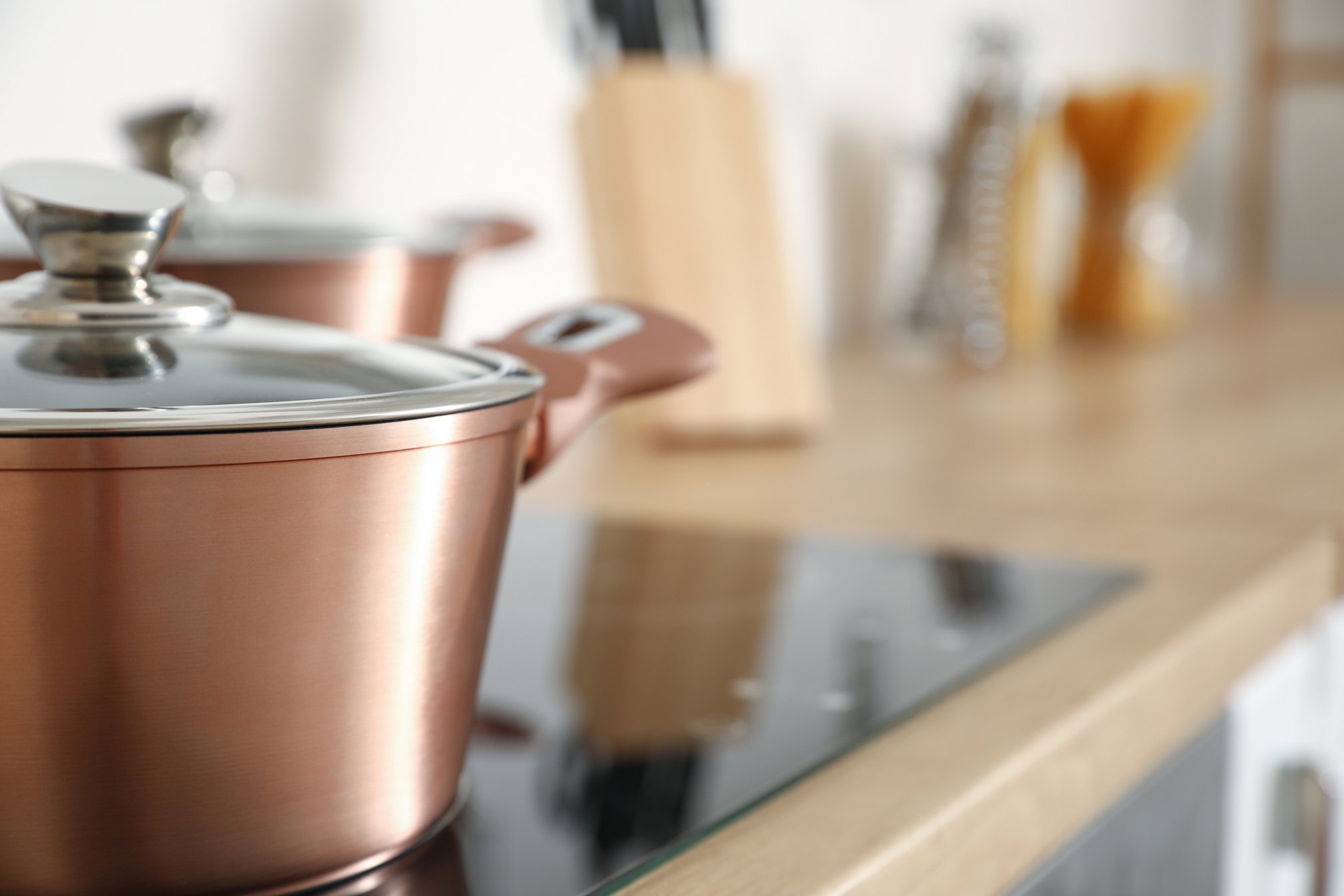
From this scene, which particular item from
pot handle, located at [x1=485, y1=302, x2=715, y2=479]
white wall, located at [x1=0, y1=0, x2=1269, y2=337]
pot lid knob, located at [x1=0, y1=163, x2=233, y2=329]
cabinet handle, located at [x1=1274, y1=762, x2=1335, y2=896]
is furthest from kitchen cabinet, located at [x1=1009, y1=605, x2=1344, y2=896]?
white wall, located at [x1=0, y1=0, x2=1269, y2=337]

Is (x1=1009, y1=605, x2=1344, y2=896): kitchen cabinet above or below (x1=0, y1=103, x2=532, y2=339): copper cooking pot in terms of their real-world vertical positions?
below

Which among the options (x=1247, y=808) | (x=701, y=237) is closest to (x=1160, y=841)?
(x=1247, y=808)

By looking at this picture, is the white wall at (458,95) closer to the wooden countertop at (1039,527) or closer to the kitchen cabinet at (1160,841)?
the wooden countertop at (1039,527)

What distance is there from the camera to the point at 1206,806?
0.57 metres

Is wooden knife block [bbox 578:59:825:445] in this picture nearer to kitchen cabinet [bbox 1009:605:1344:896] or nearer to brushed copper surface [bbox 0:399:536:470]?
kitchen cabinet [bbox 1009:605:1344:896]

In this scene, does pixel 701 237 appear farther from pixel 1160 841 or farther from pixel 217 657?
pixel 217 657

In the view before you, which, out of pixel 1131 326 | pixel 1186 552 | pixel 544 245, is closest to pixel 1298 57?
pixel 1131 326

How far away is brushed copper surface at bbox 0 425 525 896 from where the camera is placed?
0.27 metres

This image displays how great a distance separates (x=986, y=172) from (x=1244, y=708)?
897 millimetres

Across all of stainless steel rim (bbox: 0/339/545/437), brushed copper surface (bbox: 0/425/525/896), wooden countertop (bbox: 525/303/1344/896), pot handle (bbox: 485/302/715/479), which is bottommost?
wooden countertop (bbox: 525/303/1344/896)

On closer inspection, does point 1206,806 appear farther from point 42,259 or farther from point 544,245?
point 544,245

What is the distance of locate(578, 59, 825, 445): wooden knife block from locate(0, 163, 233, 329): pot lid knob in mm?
642

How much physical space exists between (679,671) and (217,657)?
26 centimetres

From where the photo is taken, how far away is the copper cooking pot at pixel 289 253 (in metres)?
0.46
